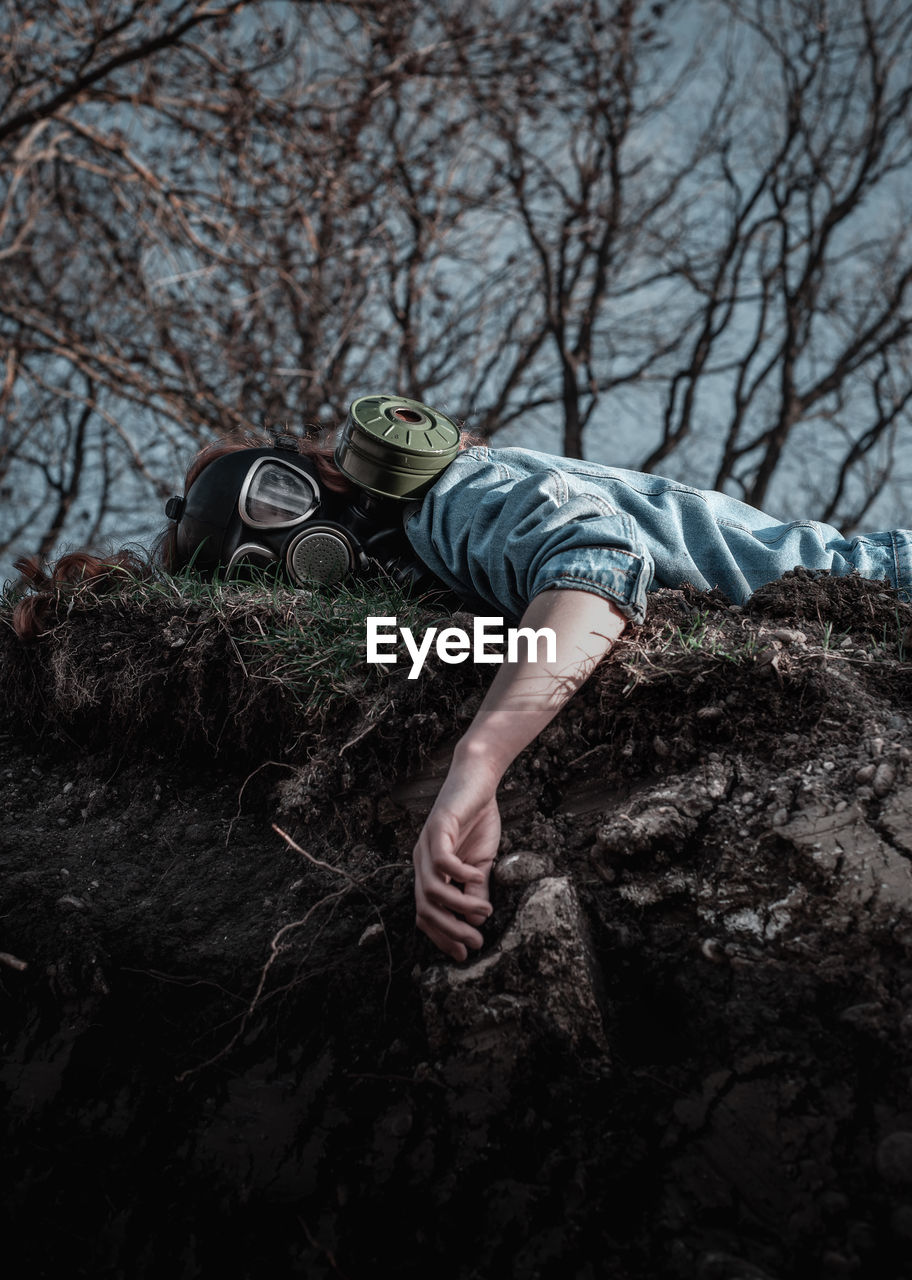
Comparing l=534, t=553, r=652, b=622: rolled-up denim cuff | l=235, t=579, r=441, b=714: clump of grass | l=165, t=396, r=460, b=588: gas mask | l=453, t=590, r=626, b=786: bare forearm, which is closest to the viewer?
l=453, t=590, r=626, b=786: bare forearm

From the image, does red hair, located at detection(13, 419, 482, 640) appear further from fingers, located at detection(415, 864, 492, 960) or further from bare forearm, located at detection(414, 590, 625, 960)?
→ fingers, located at detection(415, 864, 492, 960)

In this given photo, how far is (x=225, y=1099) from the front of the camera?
1.51 m

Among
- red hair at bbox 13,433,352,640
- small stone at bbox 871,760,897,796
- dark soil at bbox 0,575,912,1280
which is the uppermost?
red hair at bbox 13,433,352,640

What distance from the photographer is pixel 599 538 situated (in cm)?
196

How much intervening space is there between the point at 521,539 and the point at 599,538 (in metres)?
0.21

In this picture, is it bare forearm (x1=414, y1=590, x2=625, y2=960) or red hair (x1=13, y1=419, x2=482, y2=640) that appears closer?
bare forearm (x1=414, y1=590, x2=625, y2=960)

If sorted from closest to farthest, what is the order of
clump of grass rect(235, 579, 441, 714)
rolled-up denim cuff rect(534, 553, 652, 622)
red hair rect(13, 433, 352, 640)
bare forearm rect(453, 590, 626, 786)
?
bare forearm rect(453, 590, 626, 786)
rolled-up denim cuff rect(534, 553, 652, 622)
clump of grass rect(235, 579, 441, 714)
red hair rect(13, 433, 352, 640)

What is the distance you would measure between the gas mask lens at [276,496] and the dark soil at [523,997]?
27.8 inches

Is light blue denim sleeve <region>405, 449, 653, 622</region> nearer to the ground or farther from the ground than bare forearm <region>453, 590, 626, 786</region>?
farther from the ground

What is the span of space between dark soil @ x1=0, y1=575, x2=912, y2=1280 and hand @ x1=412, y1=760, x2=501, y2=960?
7 centimetres

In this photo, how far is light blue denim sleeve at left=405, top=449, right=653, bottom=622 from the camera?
6.33 ft

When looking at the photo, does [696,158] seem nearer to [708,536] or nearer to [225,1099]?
[708,536]

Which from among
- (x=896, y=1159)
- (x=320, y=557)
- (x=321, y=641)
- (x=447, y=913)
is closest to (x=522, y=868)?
(x=447, y=913)

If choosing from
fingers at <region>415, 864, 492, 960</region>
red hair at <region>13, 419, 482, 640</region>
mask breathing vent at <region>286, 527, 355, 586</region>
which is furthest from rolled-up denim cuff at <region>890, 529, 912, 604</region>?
fingers at <region>415, 864, 492, 960</region>
